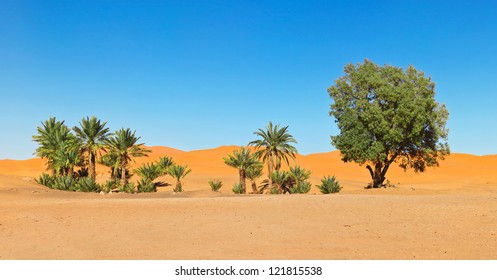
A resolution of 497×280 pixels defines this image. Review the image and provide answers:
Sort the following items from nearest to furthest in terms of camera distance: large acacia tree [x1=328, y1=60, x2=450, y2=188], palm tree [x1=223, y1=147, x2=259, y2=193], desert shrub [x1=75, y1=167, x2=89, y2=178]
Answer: large acacia tree [x1=328, y1=60, x2=450, y2=188]
palm tree [x1=223, y1=147, x2=259, y2=193]
desert shrub [x1=75, y1=167, x2=89, y2=178]

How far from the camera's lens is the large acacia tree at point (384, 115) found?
3716 centimetres

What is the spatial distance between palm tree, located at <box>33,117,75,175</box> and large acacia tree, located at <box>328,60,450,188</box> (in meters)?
27.6

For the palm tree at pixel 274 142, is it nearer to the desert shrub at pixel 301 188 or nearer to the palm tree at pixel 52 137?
the desert shrub at pixel 301 188

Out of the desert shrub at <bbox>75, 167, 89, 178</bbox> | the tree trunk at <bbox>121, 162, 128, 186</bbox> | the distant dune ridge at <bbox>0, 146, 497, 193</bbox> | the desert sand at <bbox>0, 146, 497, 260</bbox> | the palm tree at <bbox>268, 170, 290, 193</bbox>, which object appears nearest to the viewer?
the desert sand at <bbox>0, 146, 497, 260</bbox>

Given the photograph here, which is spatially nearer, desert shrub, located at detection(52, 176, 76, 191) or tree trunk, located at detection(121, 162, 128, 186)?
desert shrub, located at detection(52, 176, 76, 191)

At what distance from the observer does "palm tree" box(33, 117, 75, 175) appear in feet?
157

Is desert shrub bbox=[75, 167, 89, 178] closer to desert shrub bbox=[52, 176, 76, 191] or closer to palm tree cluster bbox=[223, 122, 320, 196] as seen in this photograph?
desert shrub bbox=[52, 176, 76, 191]

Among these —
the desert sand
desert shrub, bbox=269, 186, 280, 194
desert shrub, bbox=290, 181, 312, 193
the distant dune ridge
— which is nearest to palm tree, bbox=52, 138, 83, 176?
the distant dune ridge

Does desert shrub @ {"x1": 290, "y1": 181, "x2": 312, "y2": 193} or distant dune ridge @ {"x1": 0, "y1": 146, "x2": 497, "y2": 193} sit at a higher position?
distant dune ridge @ {"x1": 0, "y1": 146, "x2": 497, "y2": 193}

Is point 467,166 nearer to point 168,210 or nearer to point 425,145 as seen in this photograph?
point 425,145

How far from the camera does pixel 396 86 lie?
38812mm

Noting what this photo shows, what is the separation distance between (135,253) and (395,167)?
93.7 metres

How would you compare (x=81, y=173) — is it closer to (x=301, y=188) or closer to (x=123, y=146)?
(x=123, y=146)

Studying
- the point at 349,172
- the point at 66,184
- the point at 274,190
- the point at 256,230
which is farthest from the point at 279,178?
the point at 349,172
